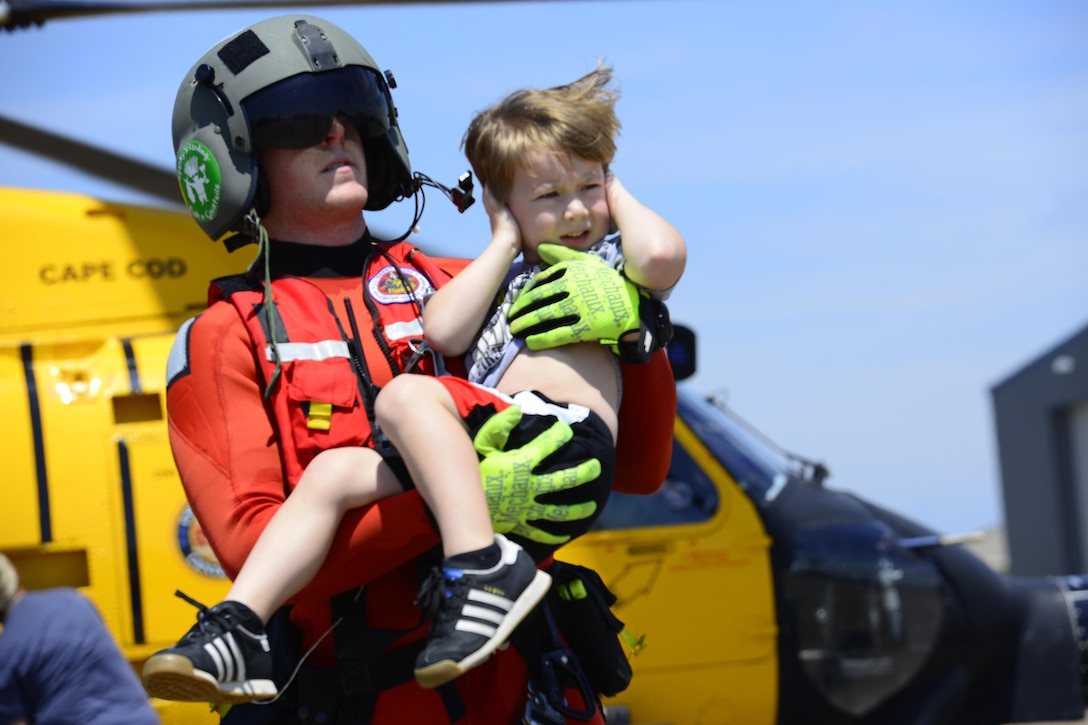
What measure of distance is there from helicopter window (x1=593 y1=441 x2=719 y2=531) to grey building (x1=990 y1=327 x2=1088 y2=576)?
1890cm

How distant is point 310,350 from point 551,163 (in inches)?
21.2

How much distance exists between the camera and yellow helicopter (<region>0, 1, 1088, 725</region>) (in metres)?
4.82

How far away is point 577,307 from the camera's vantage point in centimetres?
222

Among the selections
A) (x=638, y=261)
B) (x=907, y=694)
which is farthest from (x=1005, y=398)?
(x=638, y=261)

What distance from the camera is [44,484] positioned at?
4.80 meters

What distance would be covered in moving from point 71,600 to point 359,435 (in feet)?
8.75

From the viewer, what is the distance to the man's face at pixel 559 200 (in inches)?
90.9


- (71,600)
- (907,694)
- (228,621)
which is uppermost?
(228,621)

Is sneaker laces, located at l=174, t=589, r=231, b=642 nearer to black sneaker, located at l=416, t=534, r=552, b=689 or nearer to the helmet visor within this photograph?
black sneaker, located at l=416, t=534, r=552, b=689

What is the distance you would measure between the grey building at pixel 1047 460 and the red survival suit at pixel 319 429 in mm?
21915

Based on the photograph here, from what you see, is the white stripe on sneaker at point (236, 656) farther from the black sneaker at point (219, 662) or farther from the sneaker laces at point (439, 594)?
the sneaker laces at point (439, 594)

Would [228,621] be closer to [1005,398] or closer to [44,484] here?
[44,484]

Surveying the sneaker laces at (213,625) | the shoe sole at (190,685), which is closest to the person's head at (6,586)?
the shoe sole at (190,685)

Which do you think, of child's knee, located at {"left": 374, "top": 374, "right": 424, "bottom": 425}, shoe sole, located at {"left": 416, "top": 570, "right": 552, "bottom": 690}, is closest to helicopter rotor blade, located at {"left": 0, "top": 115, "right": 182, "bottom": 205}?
child's knee, located at {"left": 374, "top": 374, "right": 424, "bottom": 425}
